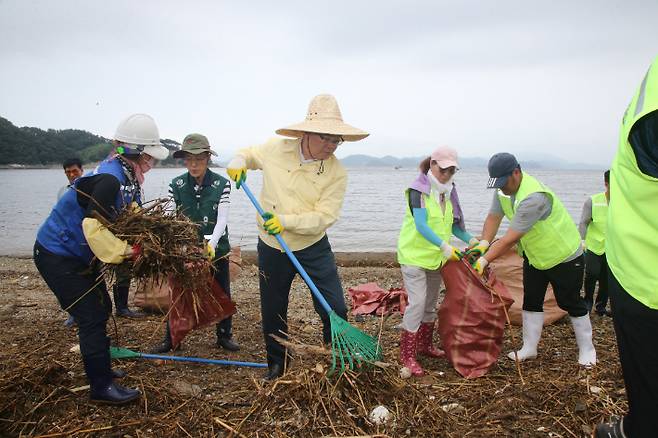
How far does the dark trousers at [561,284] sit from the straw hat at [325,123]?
1.86 metres

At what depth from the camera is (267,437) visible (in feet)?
8.58

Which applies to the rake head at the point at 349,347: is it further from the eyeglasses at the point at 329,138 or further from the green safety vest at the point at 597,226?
the green safety vest at the point at 597,226

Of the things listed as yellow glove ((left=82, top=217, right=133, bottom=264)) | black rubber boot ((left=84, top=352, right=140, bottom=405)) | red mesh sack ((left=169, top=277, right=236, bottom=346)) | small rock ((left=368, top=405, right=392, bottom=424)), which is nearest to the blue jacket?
yellow glove ((left=82, top=217, right=133, bottom=264))

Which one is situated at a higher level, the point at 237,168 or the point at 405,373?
the point at 237,168

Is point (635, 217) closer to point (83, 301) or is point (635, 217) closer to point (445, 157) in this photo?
point (445, 157)

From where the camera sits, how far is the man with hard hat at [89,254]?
2918 millimetres

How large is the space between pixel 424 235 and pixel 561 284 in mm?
1206

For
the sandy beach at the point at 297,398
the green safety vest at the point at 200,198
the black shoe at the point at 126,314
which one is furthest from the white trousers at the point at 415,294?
the black shoe at the point at 126,314

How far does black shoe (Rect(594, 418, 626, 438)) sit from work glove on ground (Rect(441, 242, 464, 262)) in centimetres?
165

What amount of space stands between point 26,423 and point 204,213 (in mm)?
2054

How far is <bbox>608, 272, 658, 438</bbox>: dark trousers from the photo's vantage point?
1.74 m

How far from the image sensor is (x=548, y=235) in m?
3.79

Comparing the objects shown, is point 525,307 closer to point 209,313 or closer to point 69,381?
point 209,313

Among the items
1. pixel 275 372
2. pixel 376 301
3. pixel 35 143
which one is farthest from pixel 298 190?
pixel 35 143
